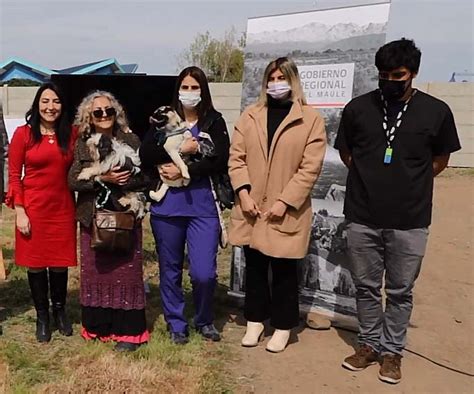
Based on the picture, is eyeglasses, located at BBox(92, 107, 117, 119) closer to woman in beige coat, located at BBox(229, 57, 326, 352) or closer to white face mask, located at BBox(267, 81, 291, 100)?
woman in beige coat, located at BBox(229, 57, 326, 352)

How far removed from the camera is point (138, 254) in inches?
168

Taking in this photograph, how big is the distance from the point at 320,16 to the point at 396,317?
2236 millimetres

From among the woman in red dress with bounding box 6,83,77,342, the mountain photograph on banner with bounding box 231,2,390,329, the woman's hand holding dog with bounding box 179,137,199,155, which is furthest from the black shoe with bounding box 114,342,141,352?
the mountain photograph on banner with bounding box 231,2,390,329

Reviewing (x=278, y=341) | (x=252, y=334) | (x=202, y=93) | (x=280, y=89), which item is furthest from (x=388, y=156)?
(x=252, y=334)

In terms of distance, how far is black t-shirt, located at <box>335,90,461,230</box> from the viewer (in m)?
3.71

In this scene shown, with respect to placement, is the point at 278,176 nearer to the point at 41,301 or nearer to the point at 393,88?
the point at 393,88

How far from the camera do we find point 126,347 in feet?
14.1

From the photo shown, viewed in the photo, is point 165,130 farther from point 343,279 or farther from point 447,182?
point 447,182

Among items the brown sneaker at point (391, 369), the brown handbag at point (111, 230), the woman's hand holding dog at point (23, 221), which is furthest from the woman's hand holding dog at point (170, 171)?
the brown sneaker at point (391, 369)

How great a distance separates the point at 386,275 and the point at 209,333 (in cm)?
137

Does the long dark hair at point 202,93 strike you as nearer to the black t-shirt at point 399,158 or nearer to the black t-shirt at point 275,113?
the black t-shirt at point 275,113

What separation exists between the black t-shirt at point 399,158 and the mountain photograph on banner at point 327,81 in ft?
2.40

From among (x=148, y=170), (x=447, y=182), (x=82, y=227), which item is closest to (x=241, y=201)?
(x=148, y=170)

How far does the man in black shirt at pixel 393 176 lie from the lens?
3715 mm
